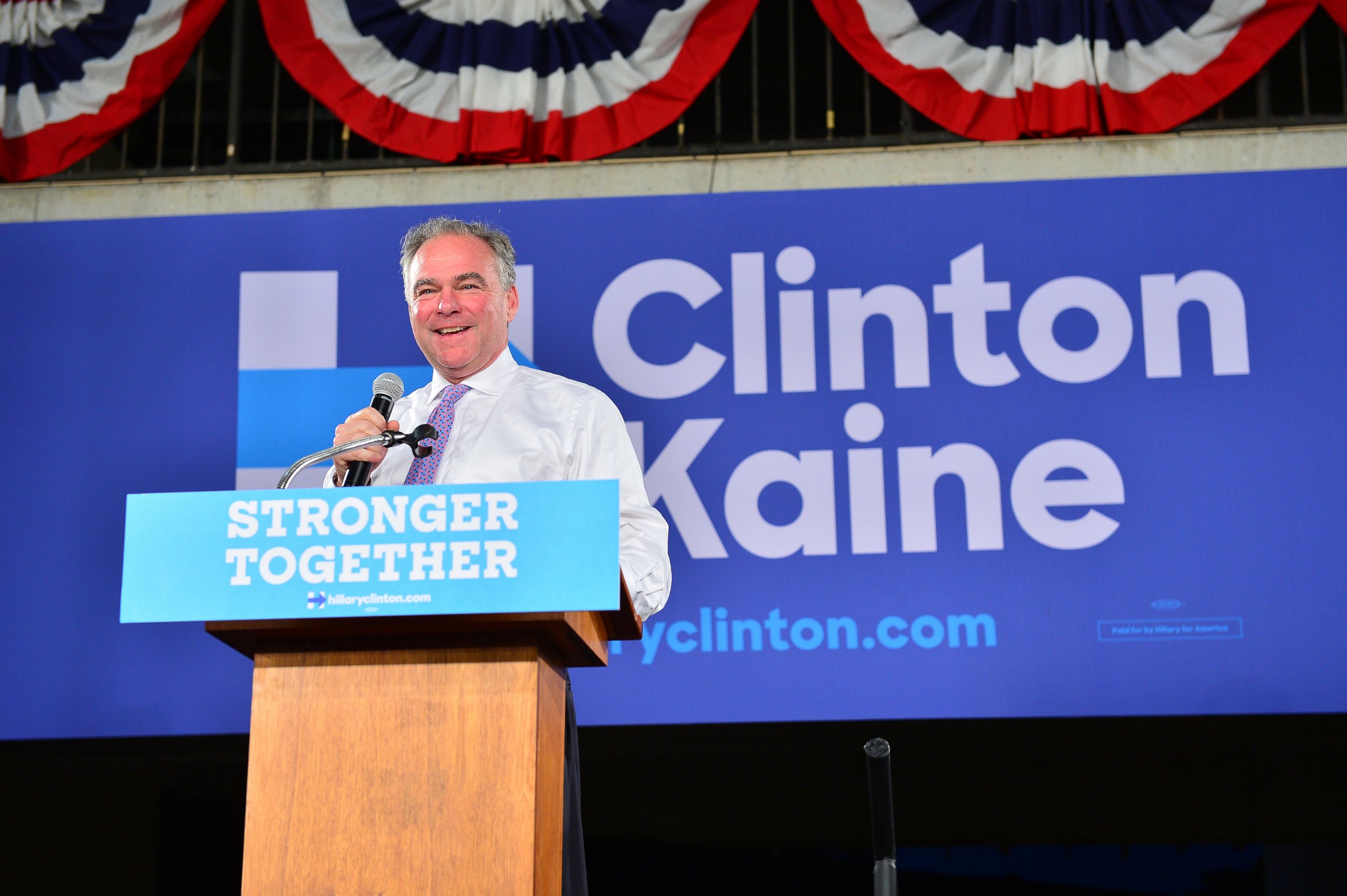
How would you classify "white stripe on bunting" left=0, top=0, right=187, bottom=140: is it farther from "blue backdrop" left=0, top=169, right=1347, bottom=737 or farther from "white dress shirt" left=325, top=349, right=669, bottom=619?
"white dress shirt" left=325, top=349, right=669, bottom=619

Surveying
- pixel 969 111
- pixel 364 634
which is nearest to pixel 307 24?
pixel 969 111

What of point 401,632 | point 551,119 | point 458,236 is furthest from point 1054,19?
point 401,632

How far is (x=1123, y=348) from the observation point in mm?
3852

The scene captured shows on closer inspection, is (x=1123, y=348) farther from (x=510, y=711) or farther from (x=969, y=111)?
(x=510, y=711)

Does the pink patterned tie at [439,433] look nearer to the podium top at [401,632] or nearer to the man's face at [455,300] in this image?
the man's face at [455,300]

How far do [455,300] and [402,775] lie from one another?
2.67 feet

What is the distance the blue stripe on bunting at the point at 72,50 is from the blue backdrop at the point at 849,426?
67cm

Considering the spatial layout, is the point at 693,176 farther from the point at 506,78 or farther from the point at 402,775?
the point at 402,775

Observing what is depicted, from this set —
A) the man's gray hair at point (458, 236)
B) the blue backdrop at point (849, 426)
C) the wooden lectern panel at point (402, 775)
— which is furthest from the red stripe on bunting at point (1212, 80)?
the wooden lectern panel at point (402, 775)

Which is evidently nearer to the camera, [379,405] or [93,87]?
[379,405]

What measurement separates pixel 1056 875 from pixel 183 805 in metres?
2.67

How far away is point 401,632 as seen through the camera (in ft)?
4.60

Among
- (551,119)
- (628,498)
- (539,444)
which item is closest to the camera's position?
(628,498)

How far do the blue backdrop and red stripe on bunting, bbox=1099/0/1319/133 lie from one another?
12.1 inches
